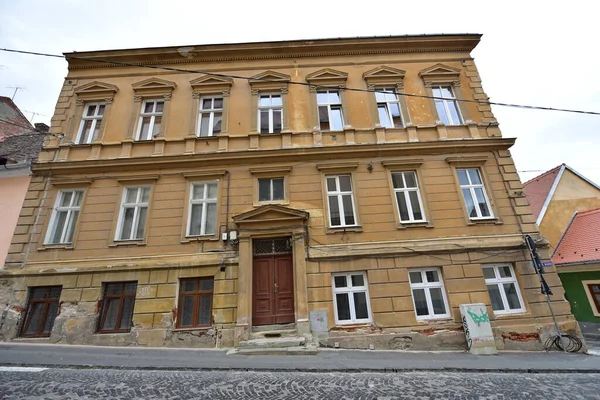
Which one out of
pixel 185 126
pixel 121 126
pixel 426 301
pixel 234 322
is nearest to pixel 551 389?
pixel 426 301

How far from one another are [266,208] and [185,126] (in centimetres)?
475

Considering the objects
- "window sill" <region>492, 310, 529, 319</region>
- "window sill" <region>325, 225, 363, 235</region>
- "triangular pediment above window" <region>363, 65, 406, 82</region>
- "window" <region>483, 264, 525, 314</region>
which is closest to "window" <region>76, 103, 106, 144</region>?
"window sill" <region>325, 225, 363, 235</region>

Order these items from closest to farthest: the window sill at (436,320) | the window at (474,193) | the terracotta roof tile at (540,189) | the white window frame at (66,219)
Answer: the window sill at (436,320)
the white window frame at (66,219)
the window at (474,193)
the terracotta roof tile at (540,189)

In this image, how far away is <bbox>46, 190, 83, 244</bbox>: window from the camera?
8.98m

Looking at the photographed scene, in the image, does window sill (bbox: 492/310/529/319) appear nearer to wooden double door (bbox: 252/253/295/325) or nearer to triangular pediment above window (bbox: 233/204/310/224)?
wooden double door (bbox: 252/253/295/325)

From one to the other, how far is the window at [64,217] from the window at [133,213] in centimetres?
152

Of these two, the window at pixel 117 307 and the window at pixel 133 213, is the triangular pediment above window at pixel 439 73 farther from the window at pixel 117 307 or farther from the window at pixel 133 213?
the window at pixel 117 307

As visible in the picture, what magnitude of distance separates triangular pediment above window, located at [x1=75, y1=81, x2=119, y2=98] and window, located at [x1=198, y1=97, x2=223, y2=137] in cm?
358

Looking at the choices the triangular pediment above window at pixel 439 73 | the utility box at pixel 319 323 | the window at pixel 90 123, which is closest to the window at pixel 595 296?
the triangular pediment above window at pixel 439 73

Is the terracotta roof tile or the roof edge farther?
the terracotta roof tile

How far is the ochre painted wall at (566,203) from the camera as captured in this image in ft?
43.4

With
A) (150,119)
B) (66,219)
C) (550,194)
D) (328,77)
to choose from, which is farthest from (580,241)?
(66,219)

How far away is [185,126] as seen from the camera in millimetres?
10375

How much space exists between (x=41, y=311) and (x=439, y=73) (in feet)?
53.1
